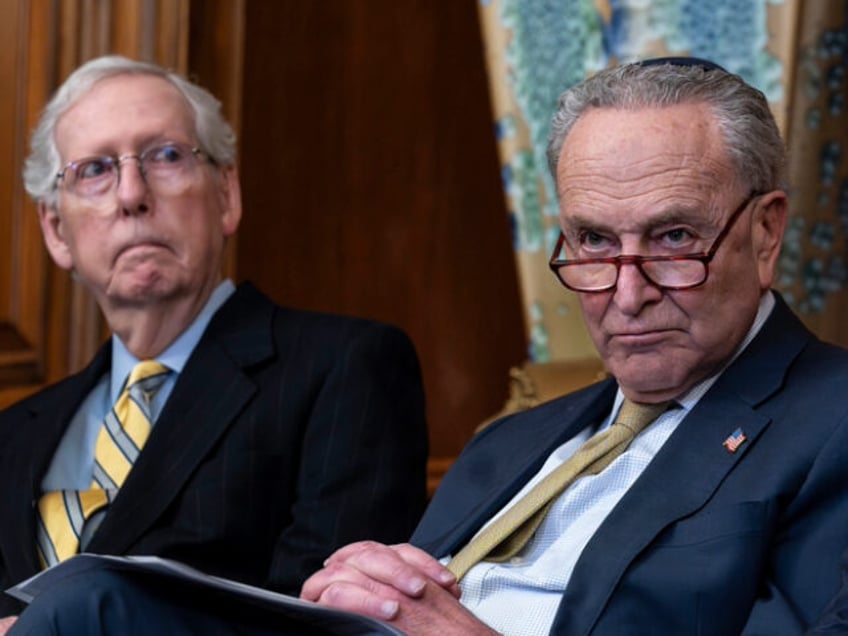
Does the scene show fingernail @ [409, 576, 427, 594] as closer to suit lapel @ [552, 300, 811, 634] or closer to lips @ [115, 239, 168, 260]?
suit lapel @ [552, 300, 811, 634]

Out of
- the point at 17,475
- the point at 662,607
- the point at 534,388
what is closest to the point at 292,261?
the point at 534,388

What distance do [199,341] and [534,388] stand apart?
76 cm

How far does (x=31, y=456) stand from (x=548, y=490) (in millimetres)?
1147

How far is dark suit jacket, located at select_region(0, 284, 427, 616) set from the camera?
2.95m

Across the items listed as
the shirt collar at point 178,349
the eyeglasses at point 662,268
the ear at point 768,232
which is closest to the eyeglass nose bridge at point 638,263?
the eyeglasses at point 662,268

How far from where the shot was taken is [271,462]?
3.00 metres

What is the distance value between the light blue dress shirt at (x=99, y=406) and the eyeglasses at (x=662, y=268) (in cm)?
104

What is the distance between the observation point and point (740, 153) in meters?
2.38

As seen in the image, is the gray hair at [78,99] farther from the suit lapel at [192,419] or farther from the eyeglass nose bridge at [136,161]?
the suit lapel at [192,419]

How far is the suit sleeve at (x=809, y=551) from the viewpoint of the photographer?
7.00 ft

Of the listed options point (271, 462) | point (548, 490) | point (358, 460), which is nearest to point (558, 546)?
point (548, 490)

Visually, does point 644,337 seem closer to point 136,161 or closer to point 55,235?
point 136,161

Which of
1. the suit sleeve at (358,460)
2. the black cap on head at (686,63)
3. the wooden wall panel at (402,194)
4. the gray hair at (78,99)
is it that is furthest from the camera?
the wooden wall panel at (402,194)

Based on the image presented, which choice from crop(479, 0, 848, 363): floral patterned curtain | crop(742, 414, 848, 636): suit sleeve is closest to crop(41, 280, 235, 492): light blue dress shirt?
crop(479, 0, 848, 363): floral patterned curtain
